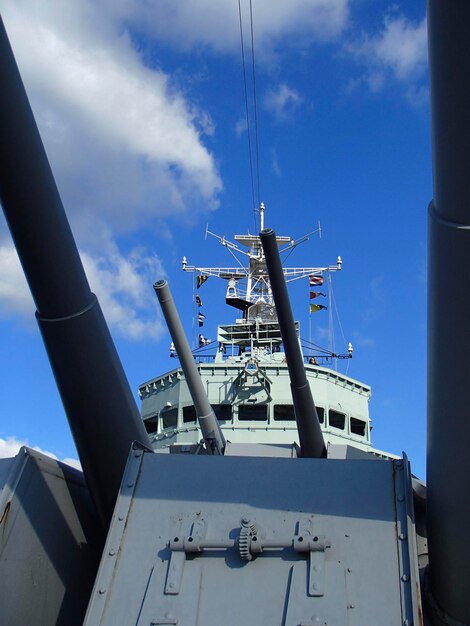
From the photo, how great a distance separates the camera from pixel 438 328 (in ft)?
8.48

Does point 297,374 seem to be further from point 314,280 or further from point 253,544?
point 314,280

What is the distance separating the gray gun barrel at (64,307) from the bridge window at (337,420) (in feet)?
33.3

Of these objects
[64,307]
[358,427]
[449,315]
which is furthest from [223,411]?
[449,315]

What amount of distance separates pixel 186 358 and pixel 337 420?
22.7 feet

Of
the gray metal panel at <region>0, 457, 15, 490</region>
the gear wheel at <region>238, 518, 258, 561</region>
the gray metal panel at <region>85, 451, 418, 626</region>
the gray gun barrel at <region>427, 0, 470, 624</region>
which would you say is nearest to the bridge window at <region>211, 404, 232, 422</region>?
the gray metal panel at <region>0, 457, 15, 490</region>

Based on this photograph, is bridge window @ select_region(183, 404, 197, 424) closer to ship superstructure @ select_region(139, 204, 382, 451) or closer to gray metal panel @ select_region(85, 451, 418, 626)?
ship superstructure @ select_region(139, 204, 382, 451)

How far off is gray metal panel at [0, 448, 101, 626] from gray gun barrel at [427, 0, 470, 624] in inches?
70.5

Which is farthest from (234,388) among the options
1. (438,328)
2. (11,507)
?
(438,328)

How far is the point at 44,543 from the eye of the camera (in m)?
3.54

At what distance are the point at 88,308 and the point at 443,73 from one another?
6.18 feet

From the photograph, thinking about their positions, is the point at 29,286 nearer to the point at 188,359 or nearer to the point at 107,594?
the point at 107,594

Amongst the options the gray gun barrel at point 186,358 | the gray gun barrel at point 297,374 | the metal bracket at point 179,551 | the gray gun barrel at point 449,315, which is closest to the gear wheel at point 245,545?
the metal bracket at point 179,551

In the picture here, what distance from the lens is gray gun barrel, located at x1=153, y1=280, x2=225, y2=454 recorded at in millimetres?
6629

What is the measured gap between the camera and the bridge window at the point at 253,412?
12703mm
